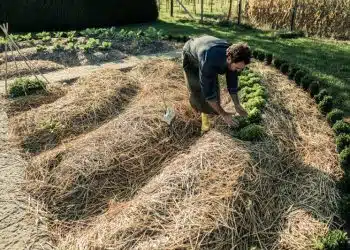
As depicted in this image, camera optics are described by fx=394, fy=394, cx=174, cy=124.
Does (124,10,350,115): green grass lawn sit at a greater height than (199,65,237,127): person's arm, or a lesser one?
lesser

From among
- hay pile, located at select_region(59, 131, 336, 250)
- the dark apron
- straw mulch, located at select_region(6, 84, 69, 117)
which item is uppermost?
the dark apron

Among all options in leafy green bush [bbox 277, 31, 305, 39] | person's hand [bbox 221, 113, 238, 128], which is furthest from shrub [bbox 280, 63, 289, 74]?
leafy green bush [bbox 277, 31, 305, 39]

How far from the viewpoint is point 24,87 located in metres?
6.75

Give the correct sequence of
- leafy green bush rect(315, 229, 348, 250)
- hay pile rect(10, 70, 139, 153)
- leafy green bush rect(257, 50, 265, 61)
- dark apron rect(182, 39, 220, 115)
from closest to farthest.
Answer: leafy green bush rect(315, 229, 348, 250), dark apron rect(182, 39, 220, 115), hay pile rect(10, 70, 139, 153), leafy green bush rect(257, 50, 265, 61)

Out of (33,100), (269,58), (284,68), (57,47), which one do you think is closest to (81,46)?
(57,47)

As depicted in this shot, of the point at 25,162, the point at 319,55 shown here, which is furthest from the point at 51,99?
the point at 319,55

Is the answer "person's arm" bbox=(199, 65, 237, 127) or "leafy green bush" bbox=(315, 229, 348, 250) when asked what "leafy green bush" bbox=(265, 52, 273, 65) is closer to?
"person's arm" bbox=(199, 65, 237, 127)

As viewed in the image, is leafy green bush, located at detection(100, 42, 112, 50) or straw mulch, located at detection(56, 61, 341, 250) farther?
leafy green bush, located at detection(100, 42, 112, 50)

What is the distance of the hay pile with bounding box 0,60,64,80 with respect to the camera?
8078 mm

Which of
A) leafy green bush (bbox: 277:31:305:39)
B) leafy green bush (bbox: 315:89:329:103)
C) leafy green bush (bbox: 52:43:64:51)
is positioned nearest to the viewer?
leafy green bush (bbox: 315:89:329:103)

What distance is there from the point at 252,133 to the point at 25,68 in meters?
5.61

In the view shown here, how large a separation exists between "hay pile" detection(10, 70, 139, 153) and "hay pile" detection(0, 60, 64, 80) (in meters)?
1.74

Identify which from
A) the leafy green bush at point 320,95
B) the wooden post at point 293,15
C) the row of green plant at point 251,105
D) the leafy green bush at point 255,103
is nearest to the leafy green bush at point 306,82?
the leafy green bush at point 320,95

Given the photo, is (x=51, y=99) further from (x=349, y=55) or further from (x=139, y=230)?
(x=349, y=55)
